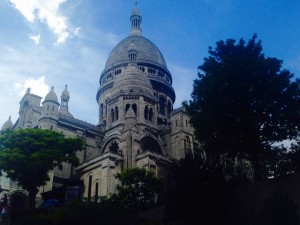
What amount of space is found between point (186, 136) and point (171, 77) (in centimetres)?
2329

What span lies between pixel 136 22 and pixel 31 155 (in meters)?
54.5

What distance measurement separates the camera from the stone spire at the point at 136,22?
77550 mm

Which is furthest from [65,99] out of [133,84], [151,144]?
[151,144]

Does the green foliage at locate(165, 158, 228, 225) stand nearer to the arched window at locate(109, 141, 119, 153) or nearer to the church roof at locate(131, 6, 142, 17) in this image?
the arched window at locate(109, 141, 119, 153)

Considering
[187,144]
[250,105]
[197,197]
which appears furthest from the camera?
[187,144]

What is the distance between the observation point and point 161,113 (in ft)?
197

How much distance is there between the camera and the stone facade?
40.6 m

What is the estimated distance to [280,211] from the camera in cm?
1794

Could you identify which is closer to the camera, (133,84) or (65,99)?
(133,84)

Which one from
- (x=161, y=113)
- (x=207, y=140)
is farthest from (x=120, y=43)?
(x=207, y=140)

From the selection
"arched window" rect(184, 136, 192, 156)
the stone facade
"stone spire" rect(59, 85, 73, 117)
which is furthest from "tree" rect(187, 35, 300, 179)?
"stone spire" rect(59, 85, 73, 117)

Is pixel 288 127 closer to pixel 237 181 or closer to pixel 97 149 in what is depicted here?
pixel 237 181

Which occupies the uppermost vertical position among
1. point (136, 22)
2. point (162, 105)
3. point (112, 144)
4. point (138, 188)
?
point (136, 22)

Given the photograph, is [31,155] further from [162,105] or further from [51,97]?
[162,105]
